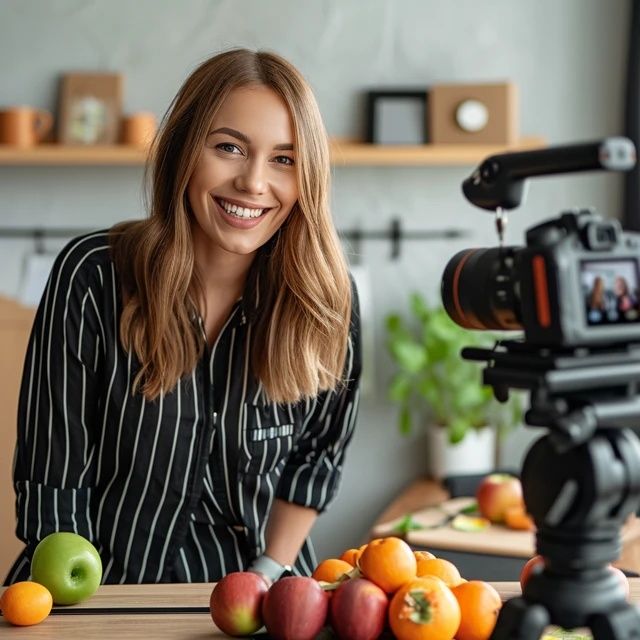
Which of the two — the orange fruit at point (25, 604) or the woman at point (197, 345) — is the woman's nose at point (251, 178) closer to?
the woman at point (197, 345)

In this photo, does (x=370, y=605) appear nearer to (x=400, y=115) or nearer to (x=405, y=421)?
(x=405, y=421)

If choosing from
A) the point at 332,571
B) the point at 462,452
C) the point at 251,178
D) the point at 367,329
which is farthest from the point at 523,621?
the point at 367,329

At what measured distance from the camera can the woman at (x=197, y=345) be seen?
1.62 metres

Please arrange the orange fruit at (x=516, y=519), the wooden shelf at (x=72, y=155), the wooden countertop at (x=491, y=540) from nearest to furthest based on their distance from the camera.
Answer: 1. the wooden countertop at (x=491, y=540)
2. the orange fruit at (x=516, y=519)
3. the wooden shelf at (x=72, y=155)

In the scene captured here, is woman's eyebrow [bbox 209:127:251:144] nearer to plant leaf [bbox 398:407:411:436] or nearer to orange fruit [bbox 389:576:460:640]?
orange fruit [bbox 389:576:460:640]

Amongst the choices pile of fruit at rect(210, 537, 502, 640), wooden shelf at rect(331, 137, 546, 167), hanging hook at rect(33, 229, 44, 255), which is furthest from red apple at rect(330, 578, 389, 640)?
hanging hook at rect(33, 229, 44, 255)

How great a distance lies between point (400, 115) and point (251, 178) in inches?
67.4

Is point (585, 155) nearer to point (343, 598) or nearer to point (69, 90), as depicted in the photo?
point (343, 598)

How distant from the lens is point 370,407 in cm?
337

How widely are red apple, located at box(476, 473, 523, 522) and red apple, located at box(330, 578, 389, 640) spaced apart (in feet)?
4.34

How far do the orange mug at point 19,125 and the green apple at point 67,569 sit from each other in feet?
6.58

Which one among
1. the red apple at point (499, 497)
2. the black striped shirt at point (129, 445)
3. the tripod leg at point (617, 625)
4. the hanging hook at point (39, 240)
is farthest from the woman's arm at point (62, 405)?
the hanging hook at point (39, 240)

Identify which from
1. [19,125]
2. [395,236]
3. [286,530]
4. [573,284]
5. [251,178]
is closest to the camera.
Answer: [573,284]

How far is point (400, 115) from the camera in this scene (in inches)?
126
